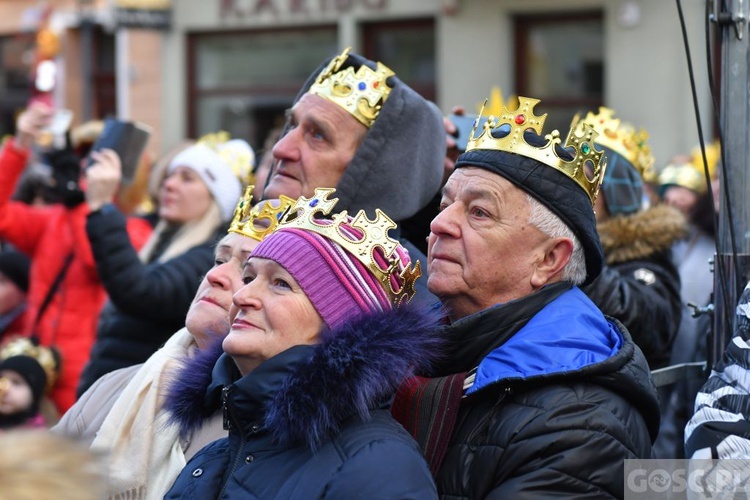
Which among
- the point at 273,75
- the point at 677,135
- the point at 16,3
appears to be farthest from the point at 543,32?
the point at 16,3

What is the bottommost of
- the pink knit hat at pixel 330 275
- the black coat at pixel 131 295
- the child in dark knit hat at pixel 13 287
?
the child in dark knit hat at pixel 13 287

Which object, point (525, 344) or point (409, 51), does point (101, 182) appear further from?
point (409, 51)

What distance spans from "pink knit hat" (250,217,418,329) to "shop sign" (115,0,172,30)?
38.7 ft

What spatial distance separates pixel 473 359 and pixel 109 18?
13.3m

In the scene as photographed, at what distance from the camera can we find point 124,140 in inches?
207

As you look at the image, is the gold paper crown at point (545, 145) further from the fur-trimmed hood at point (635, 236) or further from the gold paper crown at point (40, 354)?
the gold paper crown at point (40, 354)

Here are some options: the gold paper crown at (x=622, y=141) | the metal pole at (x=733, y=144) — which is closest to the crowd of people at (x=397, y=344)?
the metal pole at (x=733, y=144)

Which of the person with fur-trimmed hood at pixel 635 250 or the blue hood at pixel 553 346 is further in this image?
the person with fur-trimmed hood at pixel 635 250

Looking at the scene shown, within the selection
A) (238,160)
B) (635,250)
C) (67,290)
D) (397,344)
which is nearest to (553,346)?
(397,344)

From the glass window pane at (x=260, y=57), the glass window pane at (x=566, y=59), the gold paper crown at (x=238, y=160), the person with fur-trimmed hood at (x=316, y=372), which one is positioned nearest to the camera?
the person with fur-trimmed hood at (x=316, y=372)

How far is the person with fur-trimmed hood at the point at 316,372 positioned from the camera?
2.39m

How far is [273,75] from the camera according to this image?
14312 millimetres

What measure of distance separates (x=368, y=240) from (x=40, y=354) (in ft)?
10.5

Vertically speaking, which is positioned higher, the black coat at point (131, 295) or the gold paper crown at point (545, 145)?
the gold paper crown at point (545, 145)
